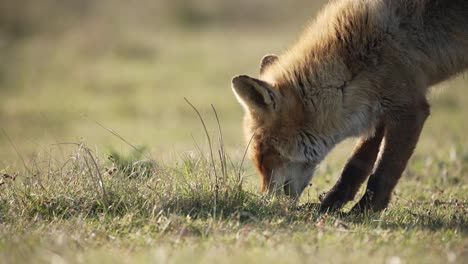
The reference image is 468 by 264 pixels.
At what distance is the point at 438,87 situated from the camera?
23.6ft

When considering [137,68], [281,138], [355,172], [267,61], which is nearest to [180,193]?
[281,138]

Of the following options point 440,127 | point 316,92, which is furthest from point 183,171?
point 440,127

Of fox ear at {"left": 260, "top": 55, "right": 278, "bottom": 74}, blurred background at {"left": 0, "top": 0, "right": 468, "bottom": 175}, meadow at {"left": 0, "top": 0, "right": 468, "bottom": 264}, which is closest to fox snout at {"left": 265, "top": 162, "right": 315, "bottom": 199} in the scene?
meadow at {"left": 0, "top": 0, "right": 468, "bottom": 264}

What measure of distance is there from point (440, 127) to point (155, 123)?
6.77 meters

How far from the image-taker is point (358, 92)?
641 cm

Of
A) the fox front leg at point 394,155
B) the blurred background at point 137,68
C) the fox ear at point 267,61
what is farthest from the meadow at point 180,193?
the fox ear at point 267,61

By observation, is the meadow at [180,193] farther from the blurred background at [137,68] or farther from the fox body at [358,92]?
the fox body at [358,92]

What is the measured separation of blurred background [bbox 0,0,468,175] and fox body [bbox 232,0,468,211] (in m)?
1.34

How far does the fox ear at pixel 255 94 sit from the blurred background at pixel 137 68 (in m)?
2.10

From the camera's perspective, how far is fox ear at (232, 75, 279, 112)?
598 cm

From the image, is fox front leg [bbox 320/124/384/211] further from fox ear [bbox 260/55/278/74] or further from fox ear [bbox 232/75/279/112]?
fox ear [bbox 260/55/278/74]

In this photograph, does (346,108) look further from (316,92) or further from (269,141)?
(269,141)

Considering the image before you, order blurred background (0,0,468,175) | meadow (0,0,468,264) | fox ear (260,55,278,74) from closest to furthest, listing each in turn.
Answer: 1. meadow (0,0,468,264)
2. fox ear (260,55,278,74)
3. blurred background (0,0,468,175)

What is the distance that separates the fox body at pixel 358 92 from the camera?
20.4 feet
